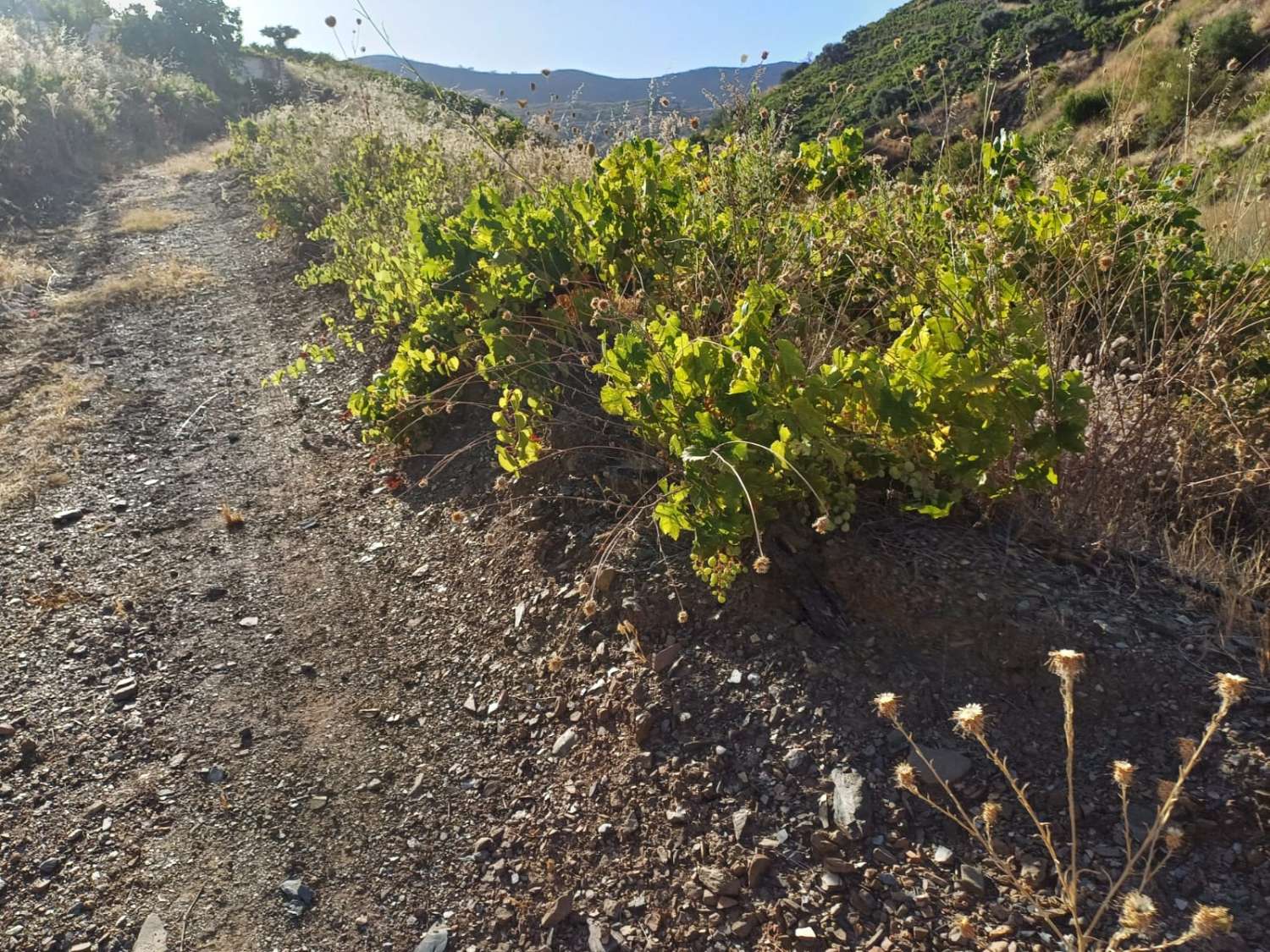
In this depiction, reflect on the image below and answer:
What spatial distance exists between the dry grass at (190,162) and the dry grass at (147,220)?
2.85 meters

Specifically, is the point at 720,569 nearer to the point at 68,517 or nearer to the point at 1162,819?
the point at 1162,819

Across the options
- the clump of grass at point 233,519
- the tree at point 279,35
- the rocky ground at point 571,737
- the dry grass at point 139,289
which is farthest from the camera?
the tree at point 279,35

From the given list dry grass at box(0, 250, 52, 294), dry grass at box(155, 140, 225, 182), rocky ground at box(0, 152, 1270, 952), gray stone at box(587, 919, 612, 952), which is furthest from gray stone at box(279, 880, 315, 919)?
dry grass at box(155, 140, 225, 182)

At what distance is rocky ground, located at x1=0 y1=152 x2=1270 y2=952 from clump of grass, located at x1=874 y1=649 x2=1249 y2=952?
0.14 feet

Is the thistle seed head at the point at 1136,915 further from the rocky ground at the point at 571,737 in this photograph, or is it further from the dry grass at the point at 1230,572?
the dry grass at the point at 1230,572

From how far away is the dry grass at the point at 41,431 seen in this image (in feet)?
13.2

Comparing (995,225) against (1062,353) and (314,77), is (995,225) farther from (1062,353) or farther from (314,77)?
(314,77)

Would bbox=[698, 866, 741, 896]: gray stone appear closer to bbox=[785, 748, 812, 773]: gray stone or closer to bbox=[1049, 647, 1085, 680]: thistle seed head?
bbox=[785, 748, 812, 773]: gray stone

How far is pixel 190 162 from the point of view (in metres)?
14.0

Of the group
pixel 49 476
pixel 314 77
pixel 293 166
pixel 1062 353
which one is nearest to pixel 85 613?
pixel 49 476

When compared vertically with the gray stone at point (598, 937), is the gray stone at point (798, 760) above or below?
above

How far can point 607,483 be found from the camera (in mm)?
2941

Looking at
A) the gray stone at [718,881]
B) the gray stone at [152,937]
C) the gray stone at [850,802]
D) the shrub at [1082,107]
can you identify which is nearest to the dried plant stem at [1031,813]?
the gray stone at [850,802]

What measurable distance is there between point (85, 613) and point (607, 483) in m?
1.94
